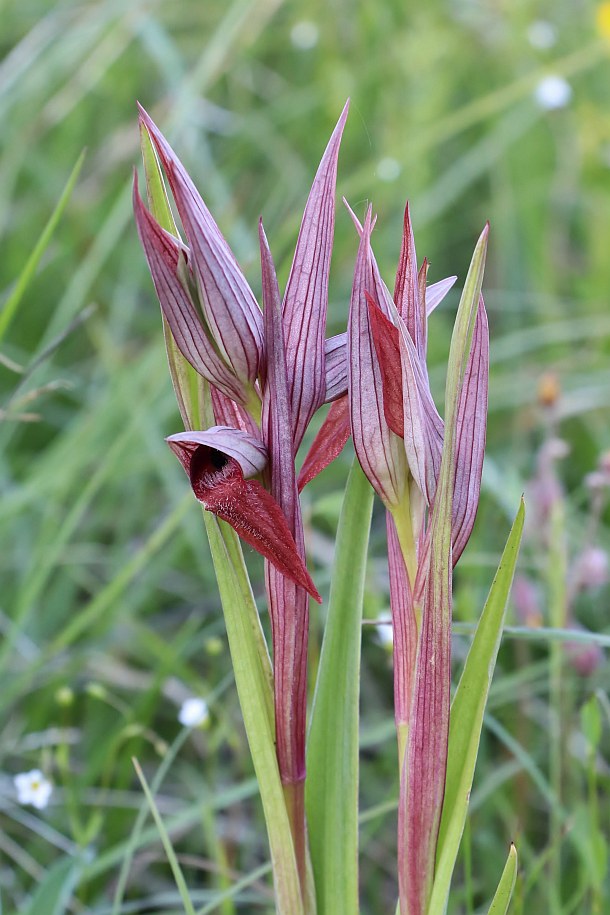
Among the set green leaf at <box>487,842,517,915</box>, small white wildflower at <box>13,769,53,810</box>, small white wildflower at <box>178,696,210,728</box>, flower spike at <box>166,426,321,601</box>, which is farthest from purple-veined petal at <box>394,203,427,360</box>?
small white wildflower at <box>13,769,53,810</box>

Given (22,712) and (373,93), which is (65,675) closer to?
(22,712)

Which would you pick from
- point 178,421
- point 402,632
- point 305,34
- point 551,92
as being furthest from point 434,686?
point 305,34

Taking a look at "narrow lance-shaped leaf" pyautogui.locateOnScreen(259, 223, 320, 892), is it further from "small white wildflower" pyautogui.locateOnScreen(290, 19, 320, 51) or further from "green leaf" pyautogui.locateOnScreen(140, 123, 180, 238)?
"small white wildflower" pyautogui.locateOnScreen(290, 19, 320, 51)

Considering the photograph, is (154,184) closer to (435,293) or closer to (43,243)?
(435,293)

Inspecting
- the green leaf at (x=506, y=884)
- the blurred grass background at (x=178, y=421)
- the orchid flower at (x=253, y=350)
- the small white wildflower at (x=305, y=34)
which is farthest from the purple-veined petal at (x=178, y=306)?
the small white wildflower at (x=305, y=34)

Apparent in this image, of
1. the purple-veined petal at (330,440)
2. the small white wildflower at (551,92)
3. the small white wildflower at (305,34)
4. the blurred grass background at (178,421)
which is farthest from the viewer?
the small white wildflower at (305,34)

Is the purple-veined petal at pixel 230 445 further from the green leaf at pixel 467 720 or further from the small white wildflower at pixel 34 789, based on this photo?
the small white wildflower at pixel 34 789

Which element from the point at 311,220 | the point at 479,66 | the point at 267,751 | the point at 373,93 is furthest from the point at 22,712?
the point at 479,66
